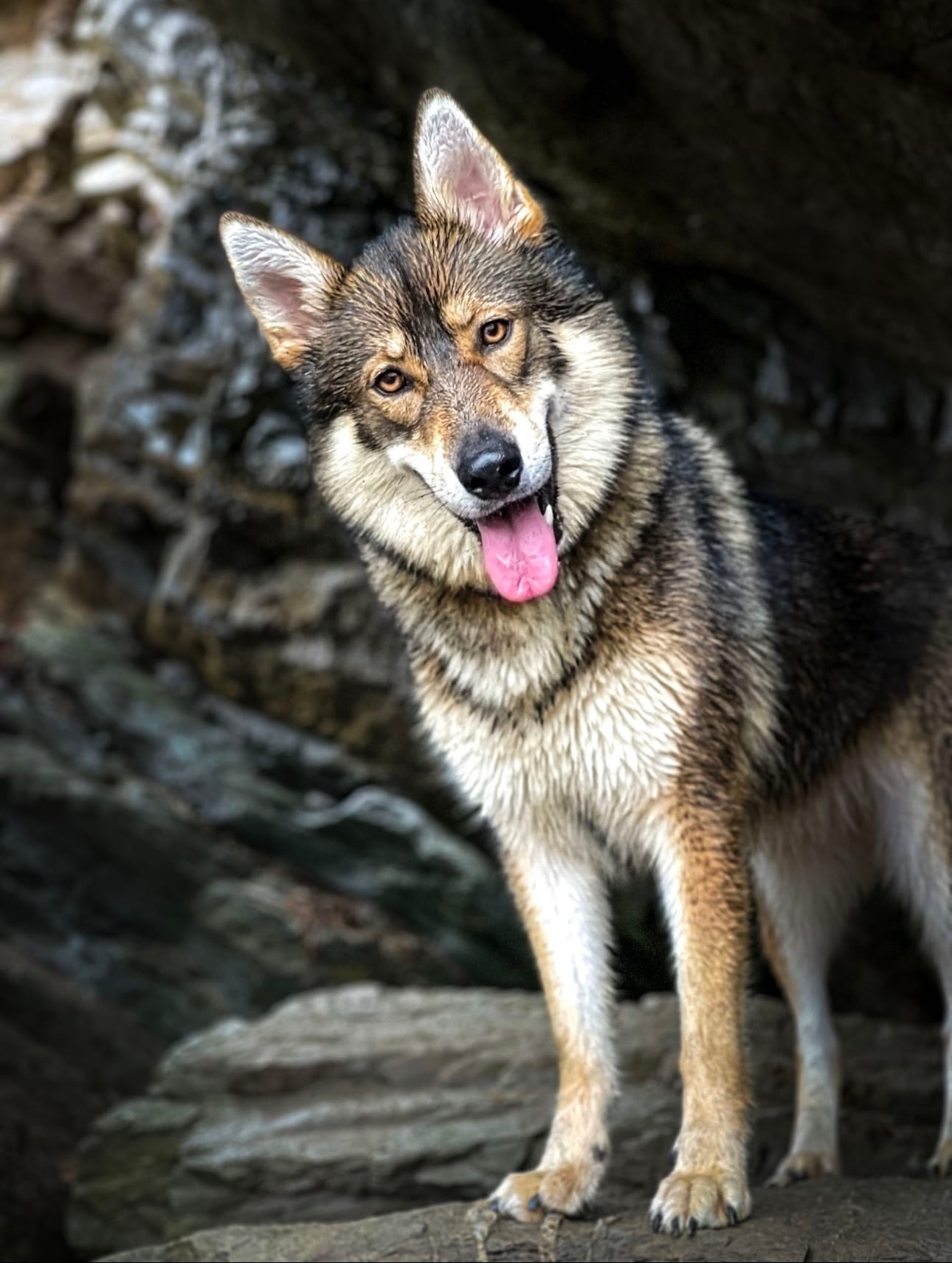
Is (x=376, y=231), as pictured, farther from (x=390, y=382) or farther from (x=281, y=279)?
(x=390, y=382)

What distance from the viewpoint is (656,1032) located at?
541 cm

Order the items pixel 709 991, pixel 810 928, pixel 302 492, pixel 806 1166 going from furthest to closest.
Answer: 1. pixel 302 492
2. pixel 810 928
3. pixel 806 1166
4. pixel 709 991

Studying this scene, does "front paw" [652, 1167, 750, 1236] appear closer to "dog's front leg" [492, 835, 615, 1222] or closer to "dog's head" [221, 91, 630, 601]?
"dog's front leg" [492, 835, 615, 1222]

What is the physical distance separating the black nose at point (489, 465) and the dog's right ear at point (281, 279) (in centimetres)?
92

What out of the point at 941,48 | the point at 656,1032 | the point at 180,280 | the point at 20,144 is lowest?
the point at 656,1032

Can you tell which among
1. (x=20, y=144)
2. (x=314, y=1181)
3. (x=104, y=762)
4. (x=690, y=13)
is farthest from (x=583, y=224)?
(x=20, y=144)

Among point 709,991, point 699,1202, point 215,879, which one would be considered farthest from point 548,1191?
point 215,879

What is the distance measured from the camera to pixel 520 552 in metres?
3.65

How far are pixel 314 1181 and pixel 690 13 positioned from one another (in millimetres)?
4362

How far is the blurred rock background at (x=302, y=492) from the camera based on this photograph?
18.0 ft

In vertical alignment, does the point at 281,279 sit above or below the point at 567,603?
above

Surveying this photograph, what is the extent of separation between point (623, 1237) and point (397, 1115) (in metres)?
1.83

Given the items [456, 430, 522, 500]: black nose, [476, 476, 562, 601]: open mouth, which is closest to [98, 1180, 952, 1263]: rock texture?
[476, 476, 562, 601]: open mouth

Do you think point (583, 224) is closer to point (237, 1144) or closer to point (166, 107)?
point (166, 107)
